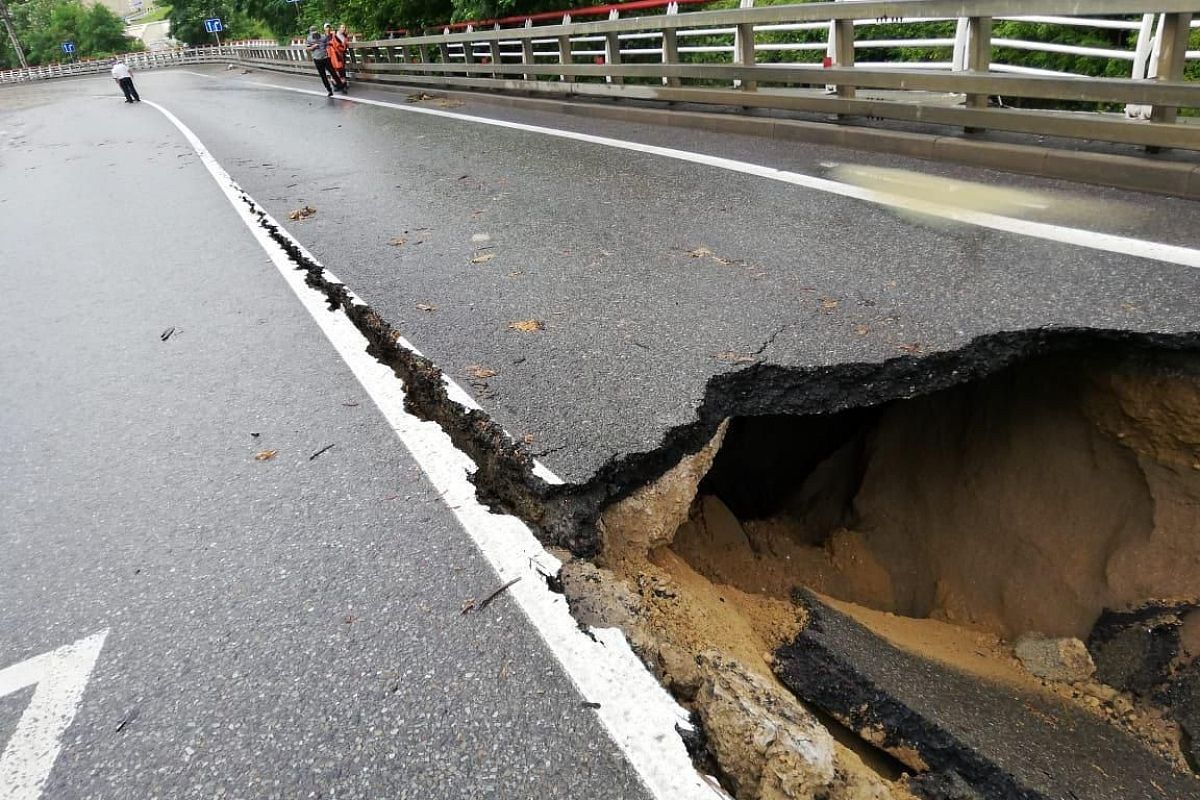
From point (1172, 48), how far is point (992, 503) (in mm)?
3638

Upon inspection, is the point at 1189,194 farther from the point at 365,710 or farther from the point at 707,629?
the point at 365,710

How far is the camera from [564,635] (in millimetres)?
2260

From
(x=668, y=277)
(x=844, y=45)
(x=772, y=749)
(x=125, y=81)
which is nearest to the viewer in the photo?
(x=772, y=749)

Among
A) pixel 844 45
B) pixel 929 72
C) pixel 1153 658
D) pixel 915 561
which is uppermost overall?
pixel 844 45

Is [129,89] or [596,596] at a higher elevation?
[129,89]

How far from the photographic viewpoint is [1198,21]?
509cm

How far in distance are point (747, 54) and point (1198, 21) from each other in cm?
459

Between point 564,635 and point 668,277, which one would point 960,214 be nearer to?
point 668,277

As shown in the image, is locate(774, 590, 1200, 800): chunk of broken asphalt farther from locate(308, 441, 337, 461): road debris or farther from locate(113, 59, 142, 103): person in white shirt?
locate(113, 59, 142, 103): person in white shirt

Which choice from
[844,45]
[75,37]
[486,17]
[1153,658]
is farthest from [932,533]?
[75,37]

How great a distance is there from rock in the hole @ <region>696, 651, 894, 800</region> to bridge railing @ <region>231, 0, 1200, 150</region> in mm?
5303

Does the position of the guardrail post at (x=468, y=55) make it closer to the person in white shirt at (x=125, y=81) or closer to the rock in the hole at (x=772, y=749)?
the person in white shirt at (x=125, y=81)

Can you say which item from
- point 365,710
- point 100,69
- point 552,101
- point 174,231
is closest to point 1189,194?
point 365,710

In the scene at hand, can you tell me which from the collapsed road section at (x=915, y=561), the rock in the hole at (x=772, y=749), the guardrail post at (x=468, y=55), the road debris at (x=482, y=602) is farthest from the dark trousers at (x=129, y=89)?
the rock in the hole at (x=772, y=749)
